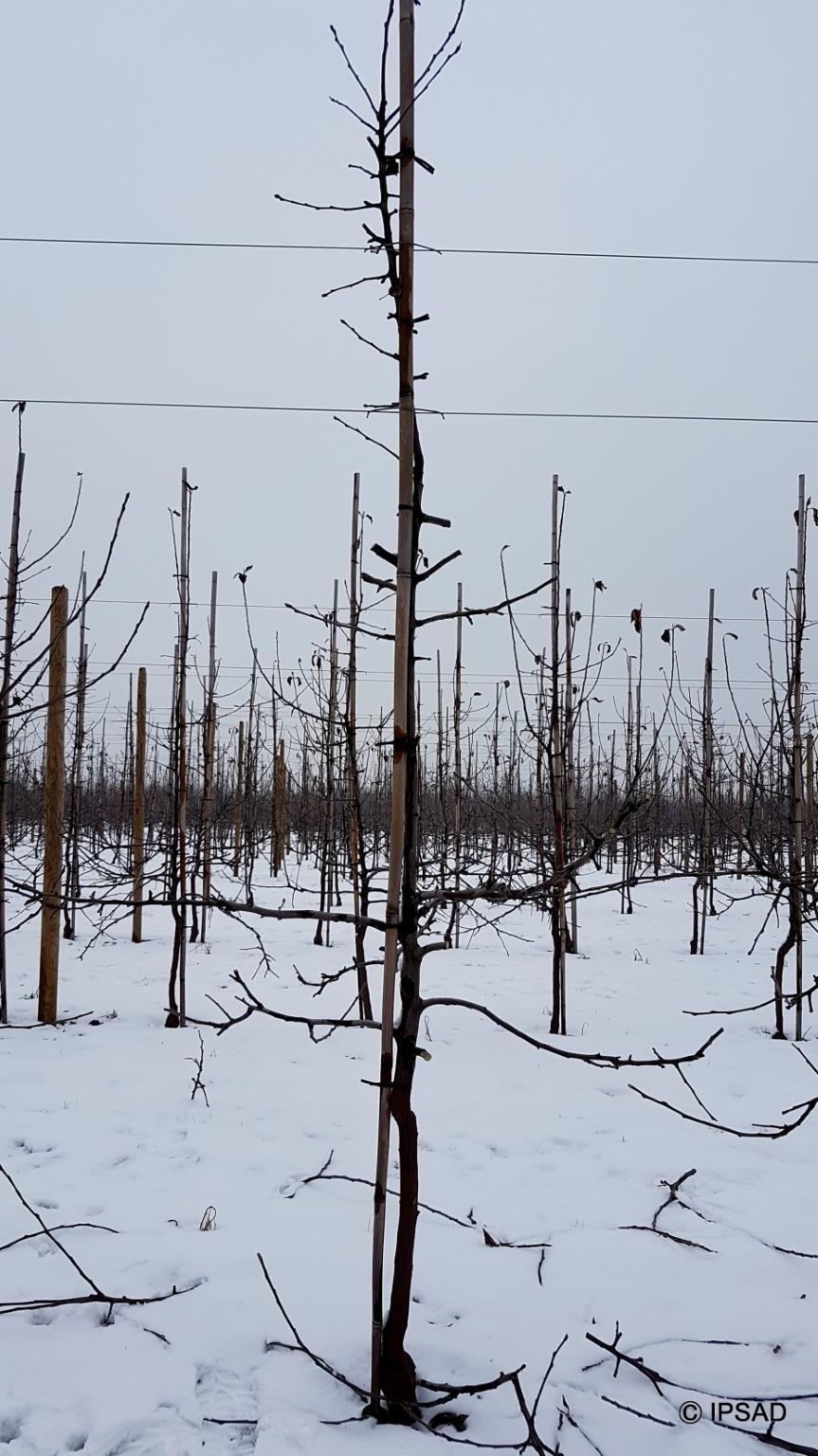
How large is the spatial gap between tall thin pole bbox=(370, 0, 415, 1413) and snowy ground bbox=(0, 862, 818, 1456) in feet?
2.05

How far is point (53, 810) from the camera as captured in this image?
519 centimetres

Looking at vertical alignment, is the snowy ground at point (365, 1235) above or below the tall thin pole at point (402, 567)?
below

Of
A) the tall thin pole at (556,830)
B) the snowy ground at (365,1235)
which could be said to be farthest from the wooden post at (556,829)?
the snowy ground at (365,1235)

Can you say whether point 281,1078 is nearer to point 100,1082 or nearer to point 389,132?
point 100,1082

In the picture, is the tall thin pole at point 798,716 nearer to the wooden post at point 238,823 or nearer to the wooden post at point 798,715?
the wooden post at point 798,715

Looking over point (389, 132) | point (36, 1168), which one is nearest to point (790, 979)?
point (36, 1168)

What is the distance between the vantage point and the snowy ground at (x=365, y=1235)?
204 centimetres

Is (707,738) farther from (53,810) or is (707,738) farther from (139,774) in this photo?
(53,810)

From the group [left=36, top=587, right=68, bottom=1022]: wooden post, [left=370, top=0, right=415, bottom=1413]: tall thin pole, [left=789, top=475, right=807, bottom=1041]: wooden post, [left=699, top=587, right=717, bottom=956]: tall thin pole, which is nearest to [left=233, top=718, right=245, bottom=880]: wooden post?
[left=370, top=0, right=415, bottom=1413]: tall thin pole

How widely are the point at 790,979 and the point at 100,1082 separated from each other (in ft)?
21.2

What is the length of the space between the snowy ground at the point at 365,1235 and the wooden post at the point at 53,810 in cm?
37

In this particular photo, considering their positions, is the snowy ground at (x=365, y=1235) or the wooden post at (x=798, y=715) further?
the wooden post at (x=798, y=715)

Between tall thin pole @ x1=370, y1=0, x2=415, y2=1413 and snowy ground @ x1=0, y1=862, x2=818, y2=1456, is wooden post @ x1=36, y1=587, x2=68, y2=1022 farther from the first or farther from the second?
tall thin pole @ x1=370, y1=0, x2=415, y2=1413

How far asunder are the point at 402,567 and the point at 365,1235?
2443 millimetres
